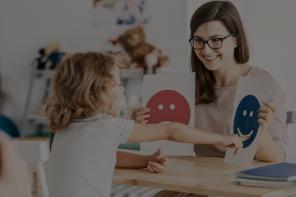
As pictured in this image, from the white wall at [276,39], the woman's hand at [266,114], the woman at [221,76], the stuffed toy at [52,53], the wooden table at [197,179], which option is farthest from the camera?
the stuffed toy at [52,53]

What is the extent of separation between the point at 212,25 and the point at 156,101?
35cm

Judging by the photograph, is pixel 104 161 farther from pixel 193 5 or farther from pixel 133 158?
pixel 193 5

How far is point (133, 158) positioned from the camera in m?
0.96

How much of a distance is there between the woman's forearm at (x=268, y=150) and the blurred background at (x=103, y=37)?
139 cm

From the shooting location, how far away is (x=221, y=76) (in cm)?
130

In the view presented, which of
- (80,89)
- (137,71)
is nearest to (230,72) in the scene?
(80,89)

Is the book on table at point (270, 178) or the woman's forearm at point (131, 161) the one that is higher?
the book on table at point (270, 178)

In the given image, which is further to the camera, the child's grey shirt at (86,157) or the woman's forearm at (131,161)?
the woman's forearm at (131,161)

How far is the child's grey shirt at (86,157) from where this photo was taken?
77 centimetres

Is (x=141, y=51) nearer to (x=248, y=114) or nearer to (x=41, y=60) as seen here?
(x=41, y=60)

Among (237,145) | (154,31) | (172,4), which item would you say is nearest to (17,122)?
(154,31)

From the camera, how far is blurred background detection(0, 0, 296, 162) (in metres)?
2.37

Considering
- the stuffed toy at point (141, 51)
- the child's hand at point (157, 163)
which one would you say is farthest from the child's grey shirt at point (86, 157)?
the stuffed toy at point (141, 51)

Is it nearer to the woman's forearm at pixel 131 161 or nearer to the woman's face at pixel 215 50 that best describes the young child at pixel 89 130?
the woman's forearm at pixel 131 161
